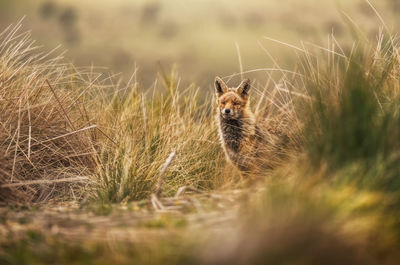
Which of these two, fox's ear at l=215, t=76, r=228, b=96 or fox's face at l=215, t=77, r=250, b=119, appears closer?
fox's face at l=215, t=77, r=250, b=119

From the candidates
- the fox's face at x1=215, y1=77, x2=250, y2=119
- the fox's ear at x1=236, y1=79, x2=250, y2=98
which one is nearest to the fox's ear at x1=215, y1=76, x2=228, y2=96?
the fox's face at x1=215, y1=77, x2=250, y2=119

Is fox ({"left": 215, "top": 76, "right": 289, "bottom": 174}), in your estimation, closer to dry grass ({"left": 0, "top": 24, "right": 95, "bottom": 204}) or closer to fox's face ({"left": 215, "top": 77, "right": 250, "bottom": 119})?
fox's face ({"left": 215, "top": 77, "right": 250, "bottom": 119})

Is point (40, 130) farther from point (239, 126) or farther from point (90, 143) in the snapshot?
point (239, 126)

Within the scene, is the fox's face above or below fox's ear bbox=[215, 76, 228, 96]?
below

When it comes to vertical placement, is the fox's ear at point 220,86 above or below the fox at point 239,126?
above

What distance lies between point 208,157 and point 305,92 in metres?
1.61

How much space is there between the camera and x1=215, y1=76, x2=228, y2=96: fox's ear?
5.57 m

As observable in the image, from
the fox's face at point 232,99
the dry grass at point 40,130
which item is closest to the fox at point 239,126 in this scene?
the fox's face at point 232,99

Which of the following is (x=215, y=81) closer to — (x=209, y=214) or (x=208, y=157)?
(x=208, y=157)

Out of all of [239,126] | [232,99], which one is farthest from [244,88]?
[239,126]

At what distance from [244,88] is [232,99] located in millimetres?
203

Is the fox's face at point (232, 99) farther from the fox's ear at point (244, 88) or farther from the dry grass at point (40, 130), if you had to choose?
the dry grass at point (40, 130)

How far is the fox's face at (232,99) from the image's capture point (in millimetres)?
5410

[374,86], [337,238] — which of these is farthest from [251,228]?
[374,86]
